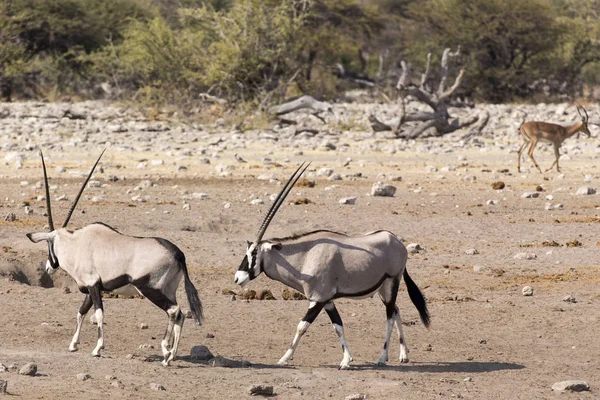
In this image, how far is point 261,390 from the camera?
6344 millimetres

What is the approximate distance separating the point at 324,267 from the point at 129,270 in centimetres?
124

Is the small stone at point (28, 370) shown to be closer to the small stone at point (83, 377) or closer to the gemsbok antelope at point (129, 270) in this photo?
the small stone at point (83, 377)

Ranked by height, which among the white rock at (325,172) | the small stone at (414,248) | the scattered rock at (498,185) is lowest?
the white rock at (325,172)

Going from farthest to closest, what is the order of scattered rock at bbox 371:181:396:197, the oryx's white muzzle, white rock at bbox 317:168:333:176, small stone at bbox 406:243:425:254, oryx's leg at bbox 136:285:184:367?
1. white rock at bbox 317:168:333:176
2. scattered rock at bbox 371:181:396:197
3. small stone at bbox 406:243:425:254
4. the oryx's white muzzle
5. oryx's leg at bbox 136:285:184:367

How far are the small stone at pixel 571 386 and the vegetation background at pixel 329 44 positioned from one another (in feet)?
75.1

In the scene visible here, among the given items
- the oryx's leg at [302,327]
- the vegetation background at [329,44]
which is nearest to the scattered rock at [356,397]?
the oryx's leg at [302,327]

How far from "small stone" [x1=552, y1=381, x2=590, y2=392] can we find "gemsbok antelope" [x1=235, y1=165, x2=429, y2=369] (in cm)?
113

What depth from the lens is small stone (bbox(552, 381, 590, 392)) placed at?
265 inches

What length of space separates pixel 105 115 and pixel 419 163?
11596mm

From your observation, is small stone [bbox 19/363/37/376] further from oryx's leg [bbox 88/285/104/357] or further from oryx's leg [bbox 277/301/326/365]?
oryx's leg [bbox 277/301/326/365]

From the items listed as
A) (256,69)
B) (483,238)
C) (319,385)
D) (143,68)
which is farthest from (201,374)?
(143,68)

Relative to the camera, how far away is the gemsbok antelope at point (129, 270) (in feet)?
23.1

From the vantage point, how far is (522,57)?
40.2 meters

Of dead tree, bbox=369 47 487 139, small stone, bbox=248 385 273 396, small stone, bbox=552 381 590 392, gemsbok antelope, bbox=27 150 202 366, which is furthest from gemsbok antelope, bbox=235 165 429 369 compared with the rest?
dead tree, bbox=369 47 487 139
